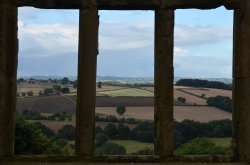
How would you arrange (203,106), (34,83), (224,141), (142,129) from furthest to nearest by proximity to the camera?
(34,83)
(203,106)
(142,129)
(224,141)

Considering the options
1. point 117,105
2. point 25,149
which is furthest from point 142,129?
point 25,149

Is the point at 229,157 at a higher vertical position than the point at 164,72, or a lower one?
lower

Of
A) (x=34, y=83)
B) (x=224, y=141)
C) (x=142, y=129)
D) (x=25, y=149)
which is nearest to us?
(x=25, y=149)

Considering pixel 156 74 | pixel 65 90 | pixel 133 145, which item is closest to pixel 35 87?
pixel 65 90

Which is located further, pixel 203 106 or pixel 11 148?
pixel 203 106

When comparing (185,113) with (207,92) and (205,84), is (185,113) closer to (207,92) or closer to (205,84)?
(207,92)

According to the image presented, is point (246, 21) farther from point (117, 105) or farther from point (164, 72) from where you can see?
point (117, 105)

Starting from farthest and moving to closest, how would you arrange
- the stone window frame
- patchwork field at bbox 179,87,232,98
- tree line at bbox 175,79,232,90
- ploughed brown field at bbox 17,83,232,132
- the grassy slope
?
tree line at bbox 175,79,232,90, patchwork field at bbox 179,87,232,98, ploughed brown field at bbox 17,83,232,132, the grassy slope, the stone window frame

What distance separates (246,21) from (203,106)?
2766 cm

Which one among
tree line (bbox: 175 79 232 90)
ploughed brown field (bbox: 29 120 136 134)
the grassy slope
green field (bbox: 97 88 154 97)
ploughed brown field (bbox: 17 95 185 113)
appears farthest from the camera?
green field (bbox: 97 88 154 97)

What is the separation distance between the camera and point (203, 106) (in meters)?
38.2

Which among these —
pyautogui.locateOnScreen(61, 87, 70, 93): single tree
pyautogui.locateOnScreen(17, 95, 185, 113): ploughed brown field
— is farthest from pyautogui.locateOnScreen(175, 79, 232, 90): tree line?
pyautogui.locateOnScreen(61, 87, 70, 93): single tree

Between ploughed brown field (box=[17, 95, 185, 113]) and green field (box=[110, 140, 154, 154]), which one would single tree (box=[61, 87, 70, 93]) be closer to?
ploughed brown field (box=[17, 95, 185, 113])

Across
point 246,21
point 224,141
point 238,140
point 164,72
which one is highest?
point 246,21
